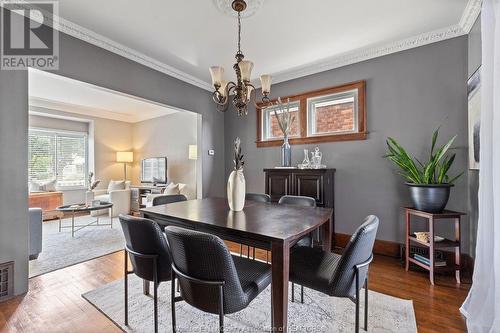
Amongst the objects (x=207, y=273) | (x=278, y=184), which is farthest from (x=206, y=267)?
(x=278, y=184)

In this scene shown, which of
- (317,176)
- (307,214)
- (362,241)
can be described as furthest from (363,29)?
(362,241)

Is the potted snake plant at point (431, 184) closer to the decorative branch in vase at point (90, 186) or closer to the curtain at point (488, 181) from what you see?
the curtain at point (488, 181)

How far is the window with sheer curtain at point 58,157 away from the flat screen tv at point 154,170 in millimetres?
1620

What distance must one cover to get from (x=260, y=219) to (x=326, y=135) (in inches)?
91.1

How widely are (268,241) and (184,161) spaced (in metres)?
4.94

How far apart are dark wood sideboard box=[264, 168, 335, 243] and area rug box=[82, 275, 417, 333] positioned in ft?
4.07

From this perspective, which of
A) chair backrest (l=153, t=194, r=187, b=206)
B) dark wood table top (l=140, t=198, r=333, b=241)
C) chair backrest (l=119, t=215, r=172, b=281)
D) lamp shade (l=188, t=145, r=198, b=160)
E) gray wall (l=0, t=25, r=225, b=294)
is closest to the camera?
dark wood table top (l=140, t=198, r=333, b=241)

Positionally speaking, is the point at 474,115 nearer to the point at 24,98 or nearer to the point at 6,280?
the point at 24,98

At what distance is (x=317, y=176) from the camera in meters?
3.08

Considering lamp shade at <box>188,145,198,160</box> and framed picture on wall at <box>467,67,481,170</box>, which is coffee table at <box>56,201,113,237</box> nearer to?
lamp shade at <box>188,145,198,160</box>

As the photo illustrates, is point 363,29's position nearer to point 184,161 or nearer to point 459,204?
point 459,204

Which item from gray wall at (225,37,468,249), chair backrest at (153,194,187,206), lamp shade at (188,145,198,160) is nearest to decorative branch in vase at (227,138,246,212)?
chair backrest at (153,194,187,206)

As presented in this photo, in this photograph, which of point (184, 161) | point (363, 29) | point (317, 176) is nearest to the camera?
point (363, 29)

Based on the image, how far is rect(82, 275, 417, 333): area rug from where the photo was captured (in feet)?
5.49
